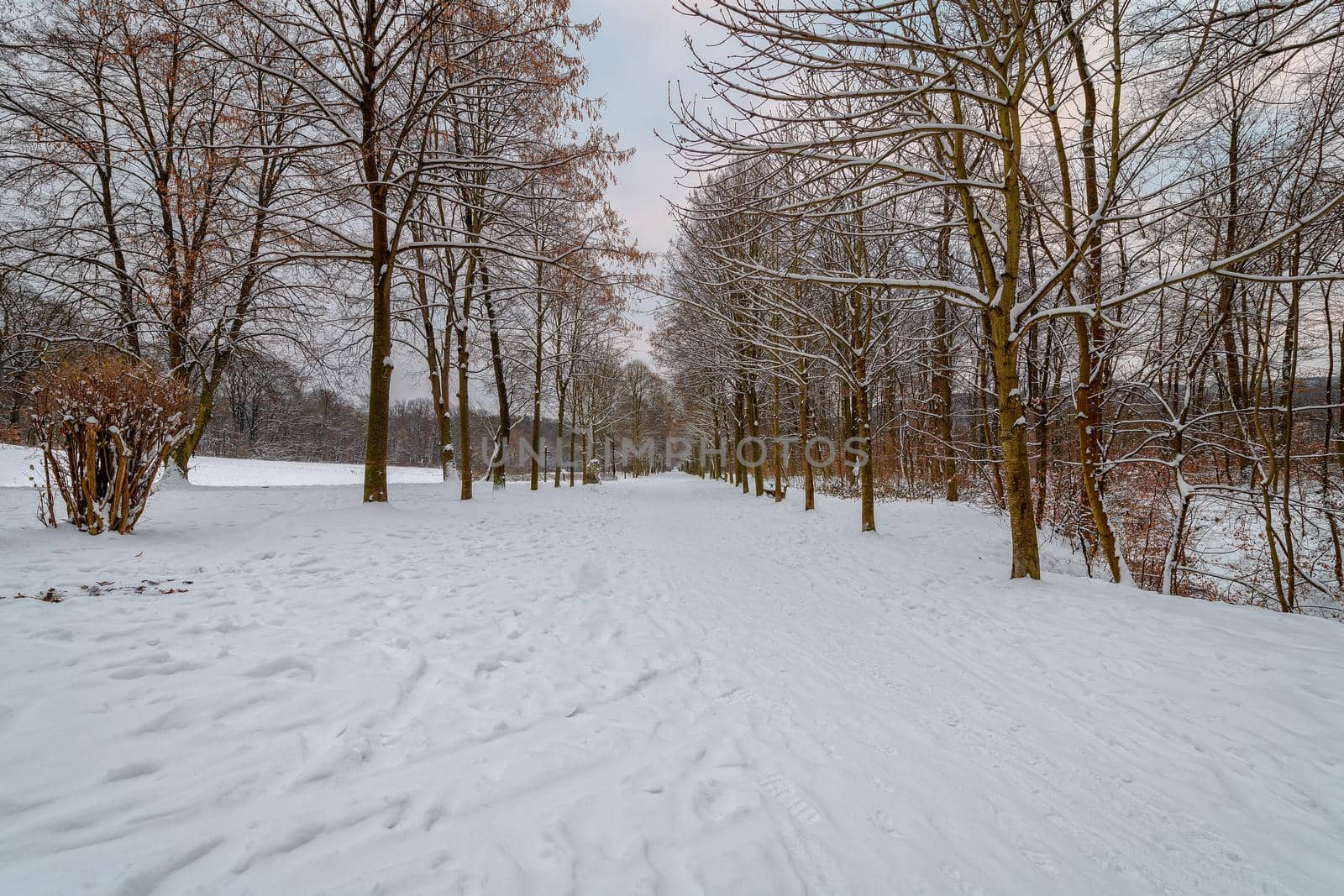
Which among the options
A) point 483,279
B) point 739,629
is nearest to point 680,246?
point 483,279

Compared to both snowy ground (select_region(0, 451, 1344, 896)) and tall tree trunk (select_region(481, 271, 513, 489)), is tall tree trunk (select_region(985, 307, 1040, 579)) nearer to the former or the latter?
snowy ground (select_region(0, 451, 1344, 896))

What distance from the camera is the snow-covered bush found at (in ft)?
15.8

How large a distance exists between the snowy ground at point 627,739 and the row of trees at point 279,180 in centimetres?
504

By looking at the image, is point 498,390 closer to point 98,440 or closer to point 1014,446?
point 98,440

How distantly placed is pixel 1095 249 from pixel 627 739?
18.8 feet

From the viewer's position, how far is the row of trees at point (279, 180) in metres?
6.96

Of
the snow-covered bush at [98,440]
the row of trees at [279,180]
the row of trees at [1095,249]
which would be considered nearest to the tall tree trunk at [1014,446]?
the row of trees at [1095,249]

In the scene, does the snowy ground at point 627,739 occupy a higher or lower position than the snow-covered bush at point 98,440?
lower

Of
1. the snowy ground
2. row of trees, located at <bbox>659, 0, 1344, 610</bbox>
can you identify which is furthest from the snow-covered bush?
row of trees, located at <bbox>659, 0, 1344, 610</bbox>

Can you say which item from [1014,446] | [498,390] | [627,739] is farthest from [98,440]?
[498,390]

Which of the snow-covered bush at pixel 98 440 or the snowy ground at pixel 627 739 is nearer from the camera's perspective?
the snowy ground at pixel 627 739

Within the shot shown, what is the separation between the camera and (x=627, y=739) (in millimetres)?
2262

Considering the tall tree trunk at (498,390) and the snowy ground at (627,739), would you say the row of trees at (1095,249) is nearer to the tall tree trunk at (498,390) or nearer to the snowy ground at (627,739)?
the snowy ground at (627,739)

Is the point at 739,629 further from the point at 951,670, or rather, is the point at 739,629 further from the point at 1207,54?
the point at 1207,54
